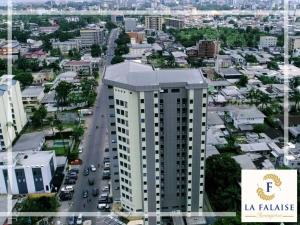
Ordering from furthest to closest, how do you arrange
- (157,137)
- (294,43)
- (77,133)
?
(294,43) → (77,133) → (157,137)

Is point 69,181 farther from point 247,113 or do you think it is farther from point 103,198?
point 247,113

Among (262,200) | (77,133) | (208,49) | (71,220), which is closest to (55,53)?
(208,49)

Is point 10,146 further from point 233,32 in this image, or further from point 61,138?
point 233,32

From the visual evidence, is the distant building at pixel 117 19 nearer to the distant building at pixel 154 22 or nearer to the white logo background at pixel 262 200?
the distant building at pixel 154 22

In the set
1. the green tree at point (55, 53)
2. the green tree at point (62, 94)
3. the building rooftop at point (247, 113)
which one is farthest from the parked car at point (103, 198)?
the green tree at point (55, 53)

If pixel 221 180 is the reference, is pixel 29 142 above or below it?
above

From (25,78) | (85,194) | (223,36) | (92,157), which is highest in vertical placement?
(223,36)
